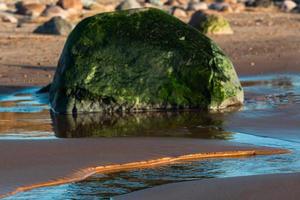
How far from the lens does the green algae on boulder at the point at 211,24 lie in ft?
74.3

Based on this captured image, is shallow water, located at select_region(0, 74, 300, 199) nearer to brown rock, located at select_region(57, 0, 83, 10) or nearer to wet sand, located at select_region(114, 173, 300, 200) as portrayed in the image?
wet sand, located at select_region(114, 173, 300, 200)

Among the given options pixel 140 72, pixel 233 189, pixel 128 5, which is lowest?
pixel 233 189

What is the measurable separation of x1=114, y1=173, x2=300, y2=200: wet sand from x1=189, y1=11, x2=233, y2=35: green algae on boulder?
15962mm

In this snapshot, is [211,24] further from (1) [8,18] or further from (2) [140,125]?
(2) [140,125]

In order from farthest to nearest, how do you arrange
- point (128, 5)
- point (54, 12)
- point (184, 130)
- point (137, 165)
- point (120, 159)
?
point (128, 5) → point (54, 12) → point (184, 130) → point (120, 159) → point (137, 165)

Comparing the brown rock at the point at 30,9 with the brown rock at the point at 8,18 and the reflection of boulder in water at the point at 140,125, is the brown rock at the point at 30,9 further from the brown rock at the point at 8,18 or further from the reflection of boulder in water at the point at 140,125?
the reflection of boulder in water at the point at 140,125

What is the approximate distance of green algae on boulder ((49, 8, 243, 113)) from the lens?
36.2 ft

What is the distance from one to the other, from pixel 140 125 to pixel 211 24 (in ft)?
42.9

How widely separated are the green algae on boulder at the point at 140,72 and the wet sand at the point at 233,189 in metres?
4.28

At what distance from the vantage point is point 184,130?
9617 millimetres

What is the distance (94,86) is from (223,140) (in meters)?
2.61

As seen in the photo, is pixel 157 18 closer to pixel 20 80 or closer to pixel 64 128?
pixel 64 128

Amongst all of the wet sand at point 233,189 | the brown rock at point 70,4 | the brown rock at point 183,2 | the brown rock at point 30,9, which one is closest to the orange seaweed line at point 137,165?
the wet sand at point 233,189

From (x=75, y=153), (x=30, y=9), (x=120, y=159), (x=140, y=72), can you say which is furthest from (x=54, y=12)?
(x=120, y=159)
